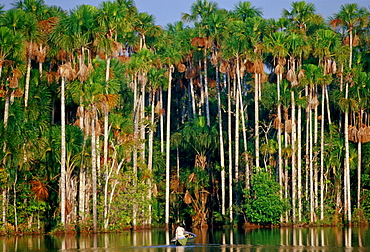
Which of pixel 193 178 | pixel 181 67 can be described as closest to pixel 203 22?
pixel 181 67

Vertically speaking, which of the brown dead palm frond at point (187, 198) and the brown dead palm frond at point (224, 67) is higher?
the brown dead palm frond at point (224, 67)

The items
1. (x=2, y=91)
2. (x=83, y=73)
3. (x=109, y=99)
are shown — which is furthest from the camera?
(x=109, y=99)

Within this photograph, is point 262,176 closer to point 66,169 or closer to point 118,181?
point 118,181

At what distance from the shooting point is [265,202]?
54781 millimetres

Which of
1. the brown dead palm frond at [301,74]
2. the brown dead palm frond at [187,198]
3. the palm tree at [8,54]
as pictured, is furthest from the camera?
the brown dead palm frond at [187,198]

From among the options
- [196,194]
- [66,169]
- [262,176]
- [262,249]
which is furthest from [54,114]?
[262,249]

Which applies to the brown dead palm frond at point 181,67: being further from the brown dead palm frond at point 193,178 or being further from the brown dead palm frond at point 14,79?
the brown dead palm frond at point 14,79

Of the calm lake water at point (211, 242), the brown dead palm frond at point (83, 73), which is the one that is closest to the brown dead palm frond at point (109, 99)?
the brown dead palm frond at point (83, 73)

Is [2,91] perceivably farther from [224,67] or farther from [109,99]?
[224,67]

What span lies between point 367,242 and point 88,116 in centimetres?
2295

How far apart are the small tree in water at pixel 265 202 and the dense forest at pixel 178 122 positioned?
12 cm

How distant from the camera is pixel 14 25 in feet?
168

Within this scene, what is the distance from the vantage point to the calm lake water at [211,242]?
121ft

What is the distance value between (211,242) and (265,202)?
44.1 feet
